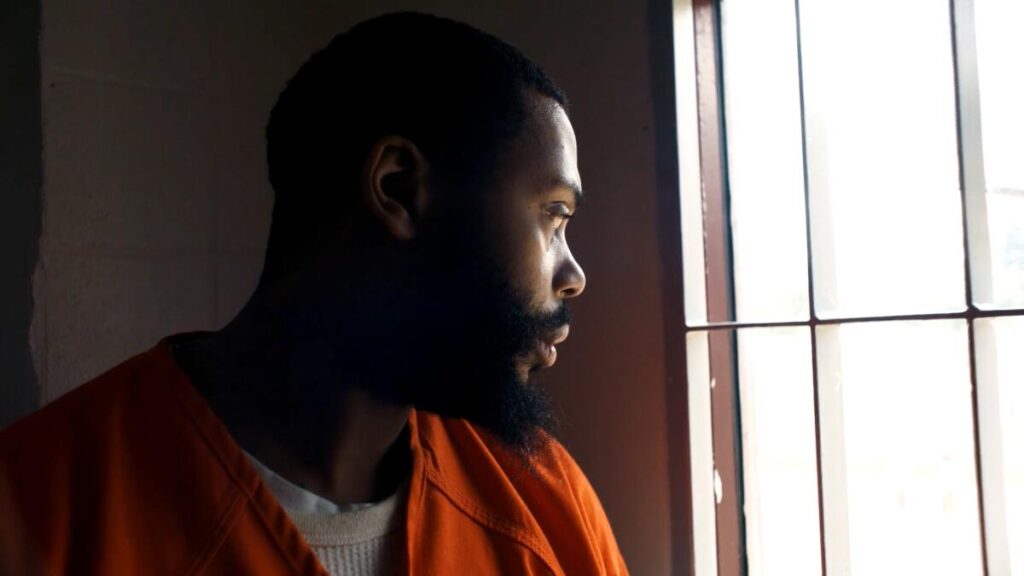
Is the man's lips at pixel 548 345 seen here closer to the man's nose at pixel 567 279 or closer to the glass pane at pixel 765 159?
the man's nose at pixel 567 279

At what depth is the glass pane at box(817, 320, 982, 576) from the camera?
0.92 meters

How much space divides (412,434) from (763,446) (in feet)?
1.60

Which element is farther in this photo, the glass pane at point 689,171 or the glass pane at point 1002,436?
the glass pane at point 689,171

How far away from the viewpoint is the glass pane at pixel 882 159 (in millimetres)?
931

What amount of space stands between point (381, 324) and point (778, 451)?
0.57m

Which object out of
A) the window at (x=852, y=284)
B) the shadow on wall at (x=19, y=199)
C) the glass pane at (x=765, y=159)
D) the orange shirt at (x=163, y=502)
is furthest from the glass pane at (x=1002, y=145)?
the shadow on wall at (x=19, y=199)

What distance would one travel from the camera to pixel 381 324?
88 cm

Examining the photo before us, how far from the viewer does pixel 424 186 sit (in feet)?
2.87

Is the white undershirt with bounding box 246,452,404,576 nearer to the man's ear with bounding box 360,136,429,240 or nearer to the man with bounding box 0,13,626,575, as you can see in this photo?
the man with bounding box 0,13,626,575

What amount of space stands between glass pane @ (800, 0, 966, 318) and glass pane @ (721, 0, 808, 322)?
0.14ft

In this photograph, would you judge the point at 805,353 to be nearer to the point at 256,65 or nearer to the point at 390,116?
the point at 390,116

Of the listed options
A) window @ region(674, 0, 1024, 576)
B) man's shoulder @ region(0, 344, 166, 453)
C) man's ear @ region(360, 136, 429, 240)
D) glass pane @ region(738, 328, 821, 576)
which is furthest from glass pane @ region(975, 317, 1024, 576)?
man's shoulder @ region(0, 344, 166, 453)

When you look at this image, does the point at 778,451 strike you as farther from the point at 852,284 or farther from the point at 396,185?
the point at 396,185

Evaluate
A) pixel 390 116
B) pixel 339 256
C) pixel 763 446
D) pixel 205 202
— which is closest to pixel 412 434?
pixel 339 256
